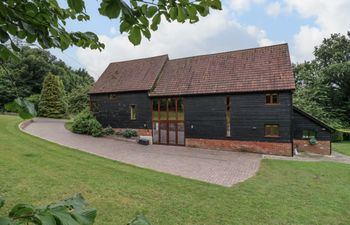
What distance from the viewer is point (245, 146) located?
58.2 feet

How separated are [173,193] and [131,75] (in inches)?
692

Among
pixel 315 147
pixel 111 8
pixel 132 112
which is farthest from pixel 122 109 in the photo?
pixel 111 8

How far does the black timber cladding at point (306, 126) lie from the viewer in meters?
17.8

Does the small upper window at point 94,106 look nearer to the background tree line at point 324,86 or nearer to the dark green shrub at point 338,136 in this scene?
the background tree line at point 324,86

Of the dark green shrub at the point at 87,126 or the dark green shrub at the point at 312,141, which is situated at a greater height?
the dark green shrub at the point at 87,126

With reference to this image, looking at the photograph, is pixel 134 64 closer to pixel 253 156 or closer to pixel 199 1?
pixel 253 156

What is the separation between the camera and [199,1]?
1.19 metres

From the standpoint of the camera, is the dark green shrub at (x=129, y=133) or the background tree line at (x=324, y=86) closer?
the dark green shrub at (x=129, y=133)

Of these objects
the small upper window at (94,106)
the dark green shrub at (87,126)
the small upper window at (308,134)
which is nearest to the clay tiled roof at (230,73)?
the small upper window at (308,134)

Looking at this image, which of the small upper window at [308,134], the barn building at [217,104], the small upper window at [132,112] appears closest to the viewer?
the barn building at [217,104]

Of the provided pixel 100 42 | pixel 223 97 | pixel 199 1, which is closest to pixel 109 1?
pixel 199 1

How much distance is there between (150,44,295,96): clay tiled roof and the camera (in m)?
17.5

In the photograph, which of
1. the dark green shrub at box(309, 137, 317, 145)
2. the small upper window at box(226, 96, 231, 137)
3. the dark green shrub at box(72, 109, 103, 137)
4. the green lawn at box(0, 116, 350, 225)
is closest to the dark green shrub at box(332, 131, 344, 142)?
the dark green shrub at box(309, 137, 317, 145)

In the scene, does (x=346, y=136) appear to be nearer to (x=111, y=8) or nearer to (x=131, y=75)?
(x=131, y=75)
